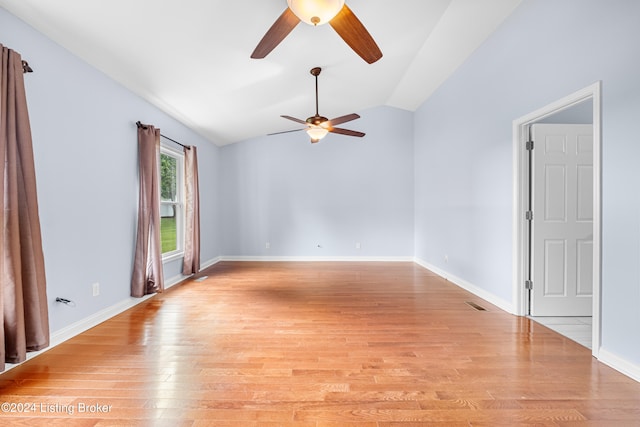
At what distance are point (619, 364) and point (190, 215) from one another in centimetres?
509

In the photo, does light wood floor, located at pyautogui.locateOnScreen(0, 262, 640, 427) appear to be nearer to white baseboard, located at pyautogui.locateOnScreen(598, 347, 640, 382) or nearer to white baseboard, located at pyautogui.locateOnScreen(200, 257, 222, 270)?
white baseboard, located at pyautogui.locateOnScreen(598, 347, 640, 382)

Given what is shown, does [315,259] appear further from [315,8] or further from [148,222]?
[315,8]

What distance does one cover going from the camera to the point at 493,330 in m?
2.50

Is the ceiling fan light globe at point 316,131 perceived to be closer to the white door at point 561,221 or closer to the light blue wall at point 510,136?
the light blue wall at point 510,136

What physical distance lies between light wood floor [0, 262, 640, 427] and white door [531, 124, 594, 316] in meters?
0.56

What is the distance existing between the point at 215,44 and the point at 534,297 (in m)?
4.09

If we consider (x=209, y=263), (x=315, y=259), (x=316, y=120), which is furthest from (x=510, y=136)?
(x=209, y=263)

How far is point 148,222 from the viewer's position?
329 centimetres

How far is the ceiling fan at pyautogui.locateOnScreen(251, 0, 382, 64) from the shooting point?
1591 mm

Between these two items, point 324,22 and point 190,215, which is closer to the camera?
point 324,22

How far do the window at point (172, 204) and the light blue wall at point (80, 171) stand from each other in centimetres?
101

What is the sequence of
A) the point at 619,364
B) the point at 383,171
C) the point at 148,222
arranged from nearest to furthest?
1. the point at 619,364
2. the point at 148,222
3. the point at 383,171

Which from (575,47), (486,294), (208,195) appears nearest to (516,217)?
(486,294)

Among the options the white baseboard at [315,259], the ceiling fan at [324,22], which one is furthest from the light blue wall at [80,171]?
the white baseboard at [315,259]
